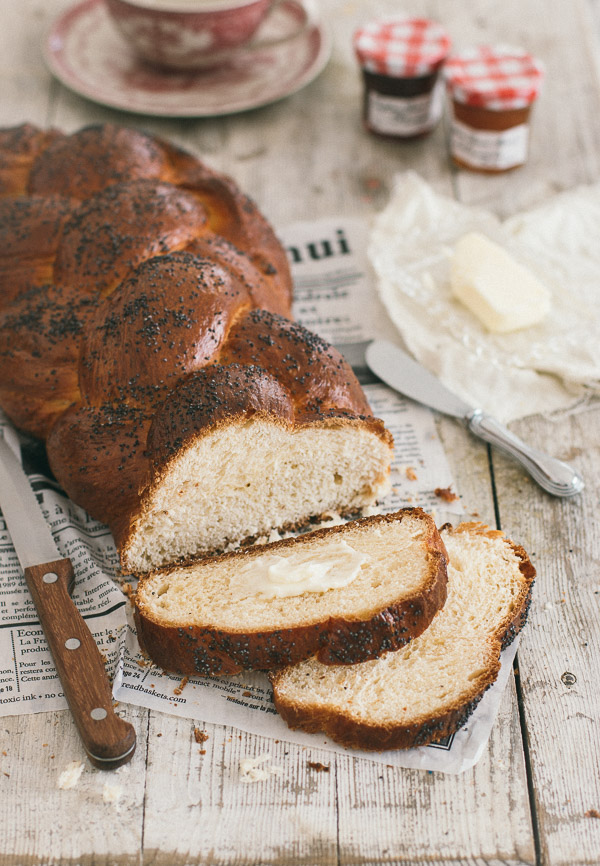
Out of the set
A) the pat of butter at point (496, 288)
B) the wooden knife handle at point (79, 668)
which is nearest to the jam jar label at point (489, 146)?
the pat of butter at point (496, 288)

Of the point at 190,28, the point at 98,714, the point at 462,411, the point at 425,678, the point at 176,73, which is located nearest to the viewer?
the point at 98,714

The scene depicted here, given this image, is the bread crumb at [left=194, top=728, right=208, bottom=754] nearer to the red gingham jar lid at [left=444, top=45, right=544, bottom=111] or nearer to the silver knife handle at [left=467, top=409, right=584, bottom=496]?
the silver knife handle at [left=467, top=409, right=584, bottom=496]

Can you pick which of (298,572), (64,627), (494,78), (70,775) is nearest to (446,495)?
(298,572)

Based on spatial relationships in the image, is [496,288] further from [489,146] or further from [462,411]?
[489,146]

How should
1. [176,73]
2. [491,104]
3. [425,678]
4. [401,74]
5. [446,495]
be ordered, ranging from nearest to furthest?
[425,678] → [446,495] → [491,104] → [401,74] → [176,73]

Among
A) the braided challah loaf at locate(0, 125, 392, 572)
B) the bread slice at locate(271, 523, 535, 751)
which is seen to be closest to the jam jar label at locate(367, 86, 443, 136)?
the braided challah loaf at locate(0, 125, 392, 572)

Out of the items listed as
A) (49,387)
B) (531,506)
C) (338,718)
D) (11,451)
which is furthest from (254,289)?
(338,718)

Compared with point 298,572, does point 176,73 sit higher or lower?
higher
